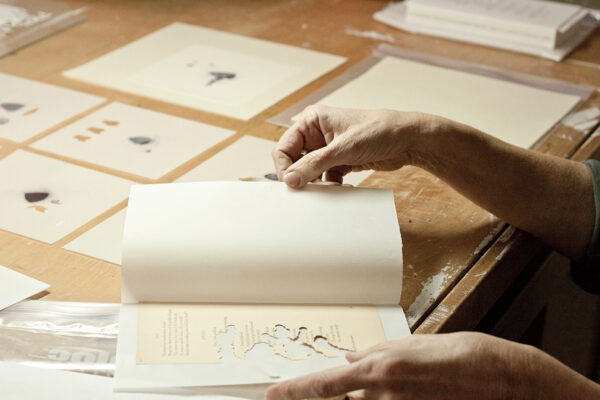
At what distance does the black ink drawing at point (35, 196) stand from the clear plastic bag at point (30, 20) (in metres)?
0.70

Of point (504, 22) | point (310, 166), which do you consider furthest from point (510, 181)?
point (504, 22)

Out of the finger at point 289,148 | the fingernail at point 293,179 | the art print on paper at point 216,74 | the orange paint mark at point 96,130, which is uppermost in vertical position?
the fingernail at point 293,179

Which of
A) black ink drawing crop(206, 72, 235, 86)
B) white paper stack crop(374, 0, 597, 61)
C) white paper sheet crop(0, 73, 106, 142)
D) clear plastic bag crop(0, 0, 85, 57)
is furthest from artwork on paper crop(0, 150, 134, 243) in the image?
white paper stack crop(374, 0, 597, 61)

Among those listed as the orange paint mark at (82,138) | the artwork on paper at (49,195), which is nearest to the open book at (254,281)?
the artwork on paper at (49,195)

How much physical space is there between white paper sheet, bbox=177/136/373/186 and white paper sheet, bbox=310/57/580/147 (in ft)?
0.86

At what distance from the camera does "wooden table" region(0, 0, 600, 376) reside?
105cm

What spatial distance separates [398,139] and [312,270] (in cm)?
30

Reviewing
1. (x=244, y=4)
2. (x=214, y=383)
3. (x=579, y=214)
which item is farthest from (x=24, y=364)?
(x=244, y=4)

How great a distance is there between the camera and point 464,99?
165cm

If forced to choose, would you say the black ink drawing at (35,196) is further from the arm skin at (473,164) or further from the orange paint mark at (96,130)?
the arm skin at (473,164)

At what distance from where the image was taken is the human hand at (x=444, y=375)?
817 millimetres

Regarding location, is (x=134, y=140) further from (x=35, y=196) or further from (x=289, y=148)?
(x=289, y=148)

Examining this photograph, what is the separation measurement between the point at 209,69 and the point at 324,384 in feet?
3.56

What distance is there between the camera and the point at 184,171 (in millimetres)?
1332
